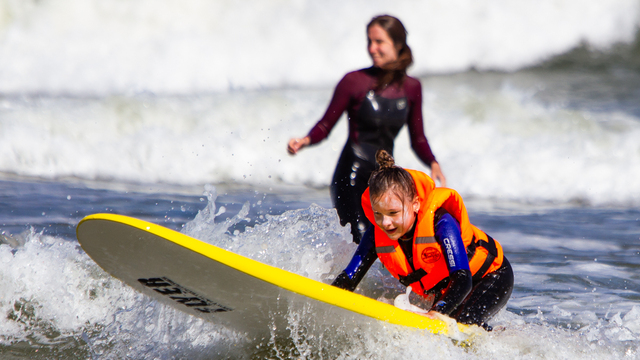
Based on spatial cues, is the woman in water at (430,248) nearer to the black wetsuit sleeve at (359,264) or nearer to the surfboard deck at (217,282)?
the black wetsuit sleeve at (359,264)

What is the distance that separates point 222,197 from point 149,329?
411cm

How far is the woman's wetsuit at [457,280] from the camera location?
8.11 feet

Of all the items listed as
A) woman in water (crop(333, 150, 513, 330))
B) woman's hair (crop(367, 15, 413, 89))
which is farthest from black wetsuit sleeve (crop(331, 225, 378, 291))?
woman's hair (crop(367, 15, 413, 89))

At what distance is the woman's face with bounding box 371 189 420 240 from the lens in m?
2.43

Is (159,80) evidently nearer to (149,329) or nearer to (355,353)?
(149,329)

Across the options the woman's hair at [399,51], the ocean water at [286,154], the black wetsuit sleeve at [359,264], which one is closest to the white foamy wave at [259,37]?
the ocean water at [286,154]

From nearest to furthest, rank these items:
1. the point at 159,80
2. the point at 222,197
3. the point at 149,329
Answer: the point at 149,329 → the point at 222,197 → the point at 159,80

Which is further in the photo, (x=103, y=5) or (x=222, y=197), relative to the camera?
(x=103, y=5)

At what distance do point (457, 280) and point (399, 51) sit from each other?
1401 millimetres

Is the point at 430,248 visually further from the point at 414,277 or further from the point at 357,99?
the point at 357,99

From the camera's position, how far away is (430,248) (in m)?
2.55

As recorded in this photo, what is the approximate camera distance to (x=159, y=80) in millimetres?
11664

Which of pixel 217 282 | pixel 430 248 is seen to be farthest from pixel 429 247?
pixel 217 282

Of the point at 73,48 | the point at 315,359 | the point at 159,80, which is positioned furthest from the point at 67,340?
the point at 73,48
